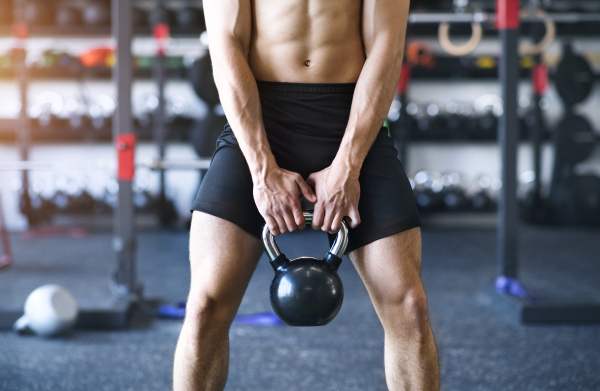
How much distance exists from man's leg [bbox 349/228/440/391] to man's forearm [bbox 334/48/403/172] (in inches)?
7.4

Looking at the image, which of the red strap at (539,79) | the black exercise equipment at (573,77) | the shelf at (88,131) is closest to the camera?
the black exercise equipment at (573,77)

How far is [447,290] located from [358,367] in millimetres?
1268

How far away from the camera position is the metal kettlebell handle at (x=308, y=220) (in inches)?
42.3

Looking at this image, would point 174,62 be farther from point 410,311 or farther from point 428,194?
point 410,311

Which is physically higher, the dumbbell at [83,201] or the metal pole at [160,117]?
the metal pole at [160,117]

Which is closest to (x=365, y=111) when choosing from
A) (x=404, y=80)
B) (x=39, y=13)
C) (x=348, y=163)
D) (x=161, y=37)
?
(x=348, y=163)

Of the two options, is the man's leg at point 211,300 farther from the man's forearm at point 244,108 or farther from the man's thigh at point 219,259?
the man's forearm at point 244,108

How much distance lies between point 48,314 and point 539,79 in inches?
181

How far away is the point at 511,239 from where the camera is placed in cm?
268

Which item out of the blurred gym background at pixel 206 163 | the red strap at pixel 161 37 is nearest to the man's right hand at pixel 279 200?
the blurred gym background at pixel 206 163

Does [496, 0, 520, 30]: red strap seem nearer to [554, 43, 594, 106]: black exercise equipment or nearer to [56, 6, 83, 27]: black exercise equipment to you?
[554, 43, 594, 106]: black exercise equipment

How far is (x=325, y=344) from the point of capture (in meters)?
2.18

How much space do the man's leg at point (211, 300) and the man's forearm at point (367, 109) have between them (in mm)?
283

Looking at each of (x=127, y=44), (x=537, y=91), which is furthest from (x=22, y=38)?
(x=537, y=91)
